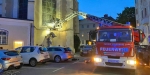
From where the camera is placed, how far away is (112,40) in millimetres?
11719

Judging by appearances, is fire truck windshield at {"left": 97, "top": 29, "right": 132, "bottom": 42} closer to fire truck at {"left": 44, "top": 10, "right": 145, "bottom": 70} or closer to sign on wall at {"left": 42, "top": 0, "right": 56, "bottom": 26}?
fire truck at {"left": 44, "top": 10, "right": 145, "bottom": 70}

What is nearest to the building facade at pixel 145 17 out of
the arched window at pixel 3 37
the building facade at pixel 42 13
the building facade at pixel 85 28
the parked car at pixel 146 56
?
the parked car at pixel 146 56

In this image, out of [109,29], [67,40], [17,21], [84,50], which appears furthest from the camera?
[67,40]

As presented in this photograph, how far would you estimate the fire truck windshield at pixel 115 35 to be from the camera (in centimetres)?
1159

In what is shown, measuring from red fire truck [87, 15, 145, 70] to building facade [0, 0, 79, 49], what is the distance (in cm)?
1927

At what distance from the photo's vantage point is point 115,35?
11.8 m

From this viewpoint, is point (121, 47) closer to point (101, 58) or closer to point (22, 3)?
point (101, 58)

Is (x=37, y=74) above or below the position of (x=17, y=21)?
below

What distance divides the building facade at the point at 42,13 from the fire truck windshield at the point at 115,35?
62.7 feet

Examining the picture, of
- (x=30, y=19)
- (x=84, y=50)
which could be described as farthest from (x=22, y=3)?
(x=84, y=50)

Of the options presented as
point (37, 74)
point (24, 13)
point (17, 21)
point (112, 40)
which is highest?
point (24, 13)

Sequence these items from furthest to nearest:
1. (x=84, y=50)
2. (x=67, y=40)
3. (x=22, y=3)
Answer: (x=67, y=40), (x=22, y=3), (x=84, y=50)

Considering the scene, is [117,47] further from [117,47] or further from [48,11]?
[48,11]

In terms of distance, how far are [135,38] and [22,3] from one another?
25260 mm
